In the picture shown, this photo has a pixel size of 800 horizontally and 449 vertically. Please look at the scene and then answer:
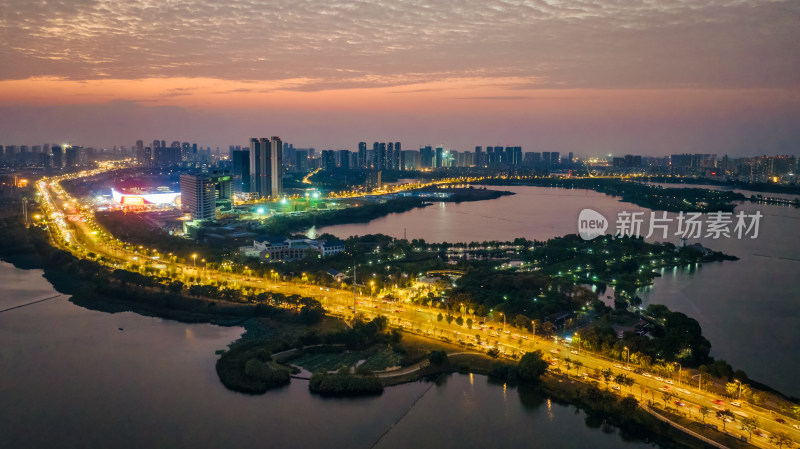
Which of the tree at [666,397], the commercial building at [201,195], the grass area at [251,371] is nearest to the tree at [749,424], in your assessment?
the tree at [666,397]

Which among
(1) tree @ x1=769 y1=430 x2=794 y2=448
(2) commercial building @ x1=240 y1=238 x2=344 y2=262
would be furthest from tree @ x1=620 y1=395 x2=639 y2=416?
(2) commercial building @ x1=240 y1=238 x2=344 y2=262

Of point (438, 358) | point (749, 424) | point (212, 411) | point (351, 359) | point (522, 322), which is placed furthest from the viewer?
point (522, 322)

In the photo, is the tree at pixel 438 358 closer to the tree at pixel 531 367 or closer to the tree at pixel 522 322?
the tree at pixel 531 367

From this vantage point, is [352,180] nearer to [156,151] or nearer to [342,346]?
[156,151]

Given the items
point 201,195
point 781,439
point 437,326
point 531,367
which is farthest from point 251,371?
point 201,195

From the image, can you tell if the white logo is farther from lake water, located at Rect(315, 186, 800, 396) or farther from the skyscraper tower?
the skyscraper tower

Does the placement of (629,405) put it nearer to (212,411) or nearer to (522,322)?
(522,322)
